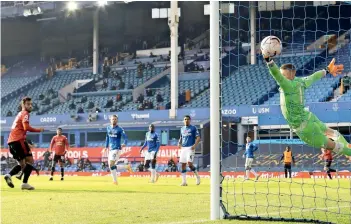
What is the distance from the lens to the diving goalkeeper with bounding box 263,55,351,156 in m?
9.65

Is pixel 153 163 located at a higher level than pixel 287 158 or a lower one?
higher

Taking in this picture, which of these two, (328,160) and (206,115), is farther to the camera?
(206,115)

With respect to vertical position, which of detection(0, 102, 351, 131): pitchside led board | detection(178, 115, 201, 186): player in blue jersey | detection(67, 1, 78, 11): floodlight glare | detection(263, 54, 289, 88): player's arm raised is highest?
detection(67, 1, 78, 11): floodlight glare

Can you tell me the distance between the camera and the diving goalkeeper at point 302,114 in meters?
9.65

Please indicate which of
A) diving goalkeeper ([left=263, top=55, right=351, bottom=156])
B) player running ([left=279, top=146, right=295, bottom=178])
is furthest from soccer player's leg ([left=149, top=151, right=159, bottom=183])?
diving goalkeeper ([left=263, top=55, right=351, bottom=156])

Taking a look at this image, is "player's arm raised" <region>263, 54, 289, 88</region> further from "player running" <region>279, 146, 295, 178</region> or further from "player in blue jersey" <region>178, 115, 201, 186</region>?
"player running" <region>279, 146, 295, 178</region>

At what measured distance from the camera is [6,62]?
55438mm

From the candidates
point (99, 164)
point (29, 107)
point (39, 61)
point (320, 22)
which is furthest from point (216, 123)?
point (39, 61)

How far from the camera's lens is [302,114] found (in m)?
9.79

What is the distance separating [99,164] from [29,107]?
23406 millimetres

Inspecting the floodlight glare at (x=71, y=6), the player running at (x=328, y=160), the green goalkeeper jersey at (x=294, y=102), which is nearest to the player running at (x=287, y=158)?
the player running at (x=328, y=160)

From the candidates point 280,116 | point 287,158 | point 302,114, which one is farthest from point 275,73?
point 287,158

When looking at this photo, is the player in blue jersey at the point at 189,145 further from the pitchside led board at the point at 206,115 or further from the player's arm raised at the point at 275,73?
the player's arm raised at the point at 275,73

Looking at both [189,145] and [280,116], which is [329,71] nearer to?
[189,145]
